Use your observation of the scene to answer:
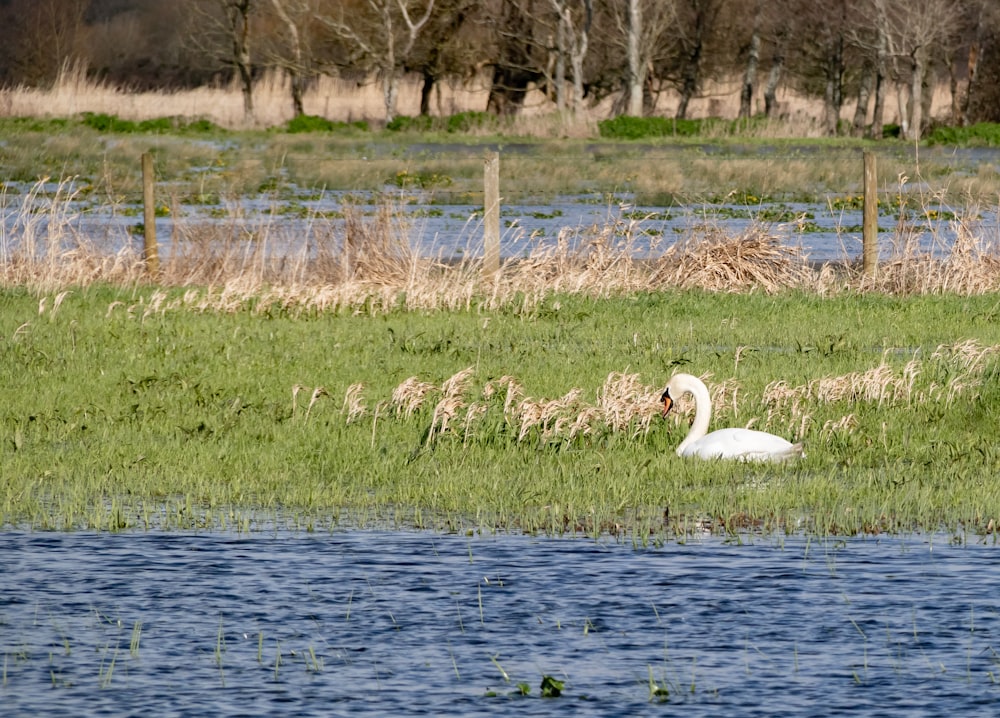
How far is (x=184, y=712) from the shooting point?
6246mm

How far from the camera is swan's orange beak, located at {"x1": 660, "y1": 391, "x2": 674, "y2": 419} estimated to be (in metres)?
11.0

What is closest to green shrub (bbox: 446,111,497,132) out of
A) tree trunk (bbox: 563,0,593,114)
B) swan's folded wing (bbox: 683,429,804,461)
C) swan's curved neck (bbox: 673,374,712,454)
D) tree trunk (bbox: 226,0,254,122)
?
tree trunk (bbox: 563,0,593,114)

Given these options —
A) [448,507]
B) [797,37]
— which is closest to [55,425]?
[448,507]

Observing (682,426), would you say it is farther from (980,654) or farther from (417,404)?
(980,654)

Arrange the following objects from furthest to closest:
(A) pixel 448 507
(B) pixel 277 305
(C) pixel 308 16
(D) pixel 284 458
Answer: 1. (C) pixel 308 16
2. (B) pixel 277 305
3. (D) pixel 284 458
4. (A) pixel 448 507

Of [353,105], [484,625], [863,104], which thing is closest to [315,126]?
[353,105]

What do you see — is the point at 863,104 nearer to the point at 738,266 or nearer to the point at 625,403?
the point at 738,266

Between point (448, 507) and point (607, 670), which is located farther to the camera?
point (448, 507)

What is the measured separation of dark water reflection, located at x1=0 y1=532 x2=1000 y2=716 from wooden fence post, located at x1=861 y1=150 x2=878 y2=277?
11.1 m

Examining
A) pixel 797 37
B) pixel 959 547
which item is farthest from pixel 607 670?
pixel 797 37

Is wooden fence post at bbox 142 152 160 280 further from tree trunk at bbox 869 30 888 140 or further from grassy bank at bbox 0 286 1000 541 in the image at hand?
tree trunk at bbox 869 30 888 140

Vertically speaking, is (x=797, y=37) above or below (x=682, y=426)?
above

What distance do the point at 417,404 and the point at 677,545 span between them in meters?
3.39

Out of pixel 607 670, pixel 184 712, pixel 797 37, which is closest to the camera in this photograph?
pixel 184 712
